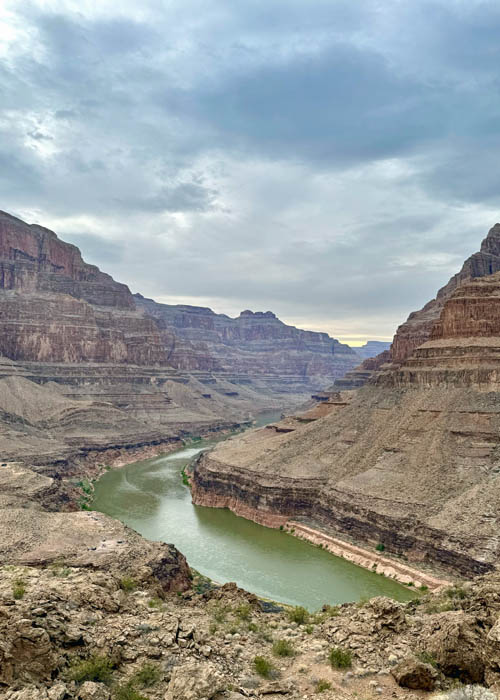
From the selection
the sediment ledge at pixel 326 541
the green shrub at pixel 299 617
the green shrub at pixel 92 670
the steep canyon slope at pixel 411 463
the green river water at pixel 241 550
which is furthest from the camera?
the steep canyon slope at pixel 411 463

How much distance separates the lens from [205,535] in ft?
173

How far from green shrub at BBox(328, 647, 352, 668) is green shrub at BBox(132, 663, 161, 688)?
488 cm

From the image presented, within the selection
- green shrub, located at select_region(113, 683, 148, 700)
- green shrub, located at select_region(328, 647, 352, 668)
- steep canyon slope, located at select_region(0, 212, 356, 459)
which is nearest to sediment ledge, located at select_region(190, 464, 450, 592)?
green shrub, located at select_region(328, 647, 352, 668)

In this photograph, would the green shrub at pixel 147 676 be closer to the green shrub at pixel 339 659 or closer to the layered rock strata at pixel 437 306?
the green shrub at pixel 339 659

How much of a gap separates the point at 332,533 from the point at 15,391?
294 feet

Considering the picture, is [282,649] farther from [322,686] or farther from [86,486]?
[86,486]

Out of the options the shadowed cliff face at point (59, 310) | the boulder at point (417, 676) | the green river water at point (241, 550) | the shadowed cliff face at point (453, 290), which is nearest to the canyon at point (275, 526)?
the boulder at point (417, 676)

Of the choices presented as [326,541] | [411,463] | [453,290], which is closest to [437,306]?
[453,290]

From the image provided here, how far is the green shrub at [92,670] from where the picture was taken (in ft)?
41.4

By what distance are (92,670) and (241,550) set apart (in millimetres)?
36569

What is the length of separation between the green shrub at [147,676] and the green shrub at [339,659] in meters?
4.88

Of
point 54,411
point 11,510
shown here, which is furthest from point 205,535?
point 54,411

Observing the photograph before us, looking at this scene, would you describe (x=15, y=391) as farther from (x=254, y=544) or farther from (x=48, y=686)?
(x=48, y=686)

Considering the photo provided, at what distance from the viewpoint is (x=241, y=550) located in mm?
47750
